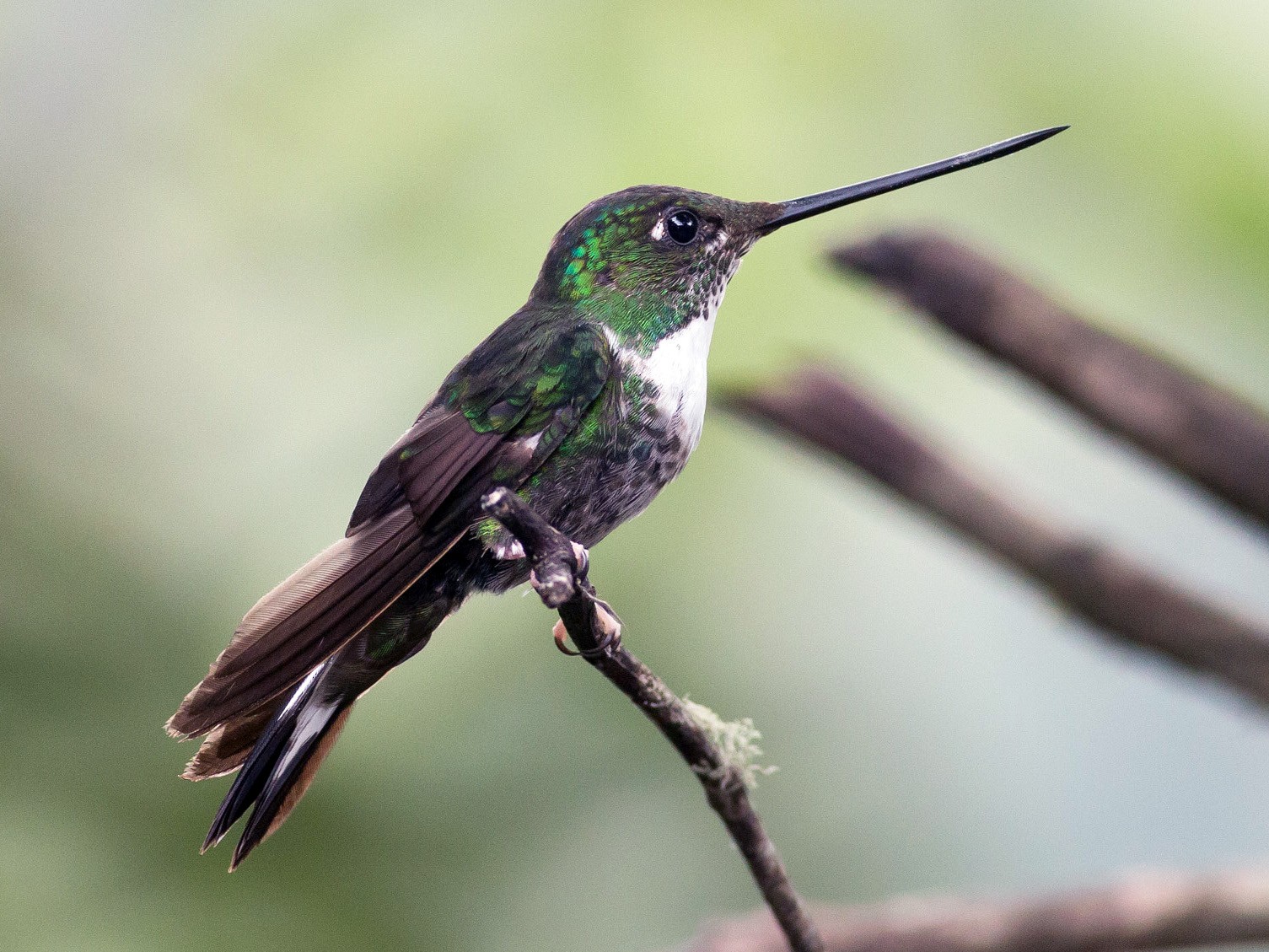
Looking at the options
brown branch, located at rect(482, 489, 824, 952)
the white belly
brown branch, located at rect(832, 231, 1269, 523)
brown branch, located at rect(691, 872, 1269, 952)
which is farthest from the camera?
brown branch, located at rect(691, 872, 1269, 952)

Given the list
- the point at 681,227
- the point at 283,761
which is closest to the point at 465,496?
the point at 283,761

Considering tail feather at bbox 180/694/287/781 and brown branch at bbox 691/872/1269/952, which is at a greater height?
brown branch at bbox 691/872/1269/952

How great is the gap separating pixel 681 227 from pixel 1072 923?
163 cm

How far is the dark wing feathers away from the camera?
4.15 ft

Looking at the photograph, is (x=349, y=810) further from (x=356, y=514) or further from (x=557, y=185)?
(x=356, y=514)

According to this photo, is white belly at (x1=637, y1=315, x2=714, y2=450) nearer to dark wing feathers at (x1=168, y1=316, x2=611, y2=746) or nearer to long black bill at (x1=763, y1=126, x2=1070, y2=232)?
dark wing feathers at (x1=168, y1=316, x2=611, y2=746)

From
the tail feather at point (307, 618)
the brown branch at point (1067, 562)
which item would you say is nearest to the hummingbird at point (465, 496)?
the tail feather at point (307, 618)

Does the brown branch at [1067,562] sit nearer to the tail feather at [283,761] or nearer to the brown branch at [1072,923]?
the brown branch at [1072,923]

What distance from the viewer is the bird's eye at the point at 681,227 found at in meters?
1.78

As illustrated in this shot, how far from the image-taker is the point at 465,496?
4.66 ft

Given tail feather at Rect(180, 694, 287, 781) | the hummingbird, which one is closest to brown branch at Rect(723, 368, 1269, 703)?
the hummingbird

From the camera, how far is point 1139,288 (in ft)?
13.6

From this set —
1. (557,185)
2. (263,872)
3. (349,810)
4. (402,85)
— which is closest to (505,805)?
(349,810)

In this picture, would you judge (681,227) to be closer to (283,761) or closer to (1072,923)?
(283,761)
